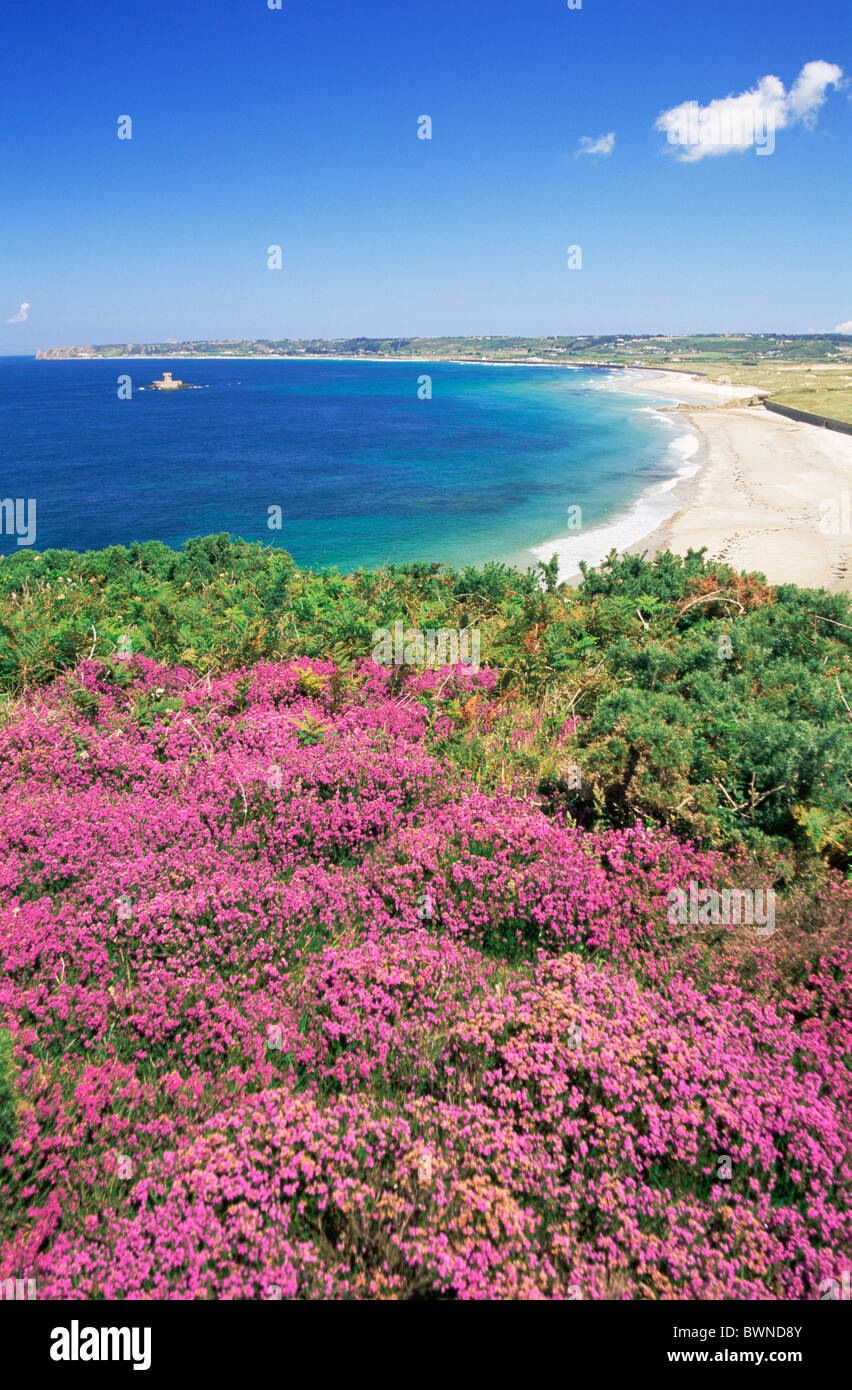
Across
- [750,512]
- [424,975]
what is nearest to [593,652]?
[424,975]

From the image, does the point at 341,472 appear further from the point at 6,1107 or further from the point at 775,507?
the point at 6,1107

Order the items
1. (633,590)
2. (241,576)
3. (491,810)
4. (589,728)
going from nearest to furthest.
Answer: (491,810) < (589,728) < (633,590) < (241,576)

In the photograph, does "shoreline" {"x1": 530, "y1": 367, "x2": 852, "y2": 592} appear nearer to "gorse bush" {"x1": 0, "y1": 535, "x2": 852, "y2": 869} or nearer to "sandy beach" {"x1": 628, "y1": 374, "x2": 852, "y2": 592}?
"sandy beach" {"x1": 628, "y1": 374, "x2": 852, "y2": 592}

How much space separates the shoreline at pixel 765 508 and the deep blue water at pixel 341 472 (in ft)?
12.5

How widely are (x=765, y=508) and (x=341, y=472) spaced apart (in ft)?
118

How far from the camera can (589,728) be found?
7395mm

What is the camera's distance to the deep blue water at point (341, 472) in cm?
3733

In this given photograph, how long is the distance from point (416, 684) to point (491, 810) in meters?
3.09

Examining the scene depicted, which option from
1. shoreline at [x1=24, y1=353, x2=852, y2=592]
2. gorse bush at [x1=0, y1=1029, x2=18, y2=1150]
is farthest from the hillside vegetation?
shoreline at [x1=24, y1=353, x2=852, y2=592]

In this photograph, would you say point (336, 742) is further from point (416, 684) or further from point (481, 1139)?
point (481, 1139)

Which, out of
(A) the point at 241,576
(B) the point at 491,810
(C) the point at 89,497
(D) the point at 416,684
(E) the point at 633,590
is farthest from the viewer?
(C) the point at 89,497

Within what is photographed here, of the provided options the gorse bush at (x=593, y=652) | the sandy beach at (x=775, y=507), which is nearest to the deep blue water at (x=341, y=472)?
the sandy beach at (x=775, y=507)
